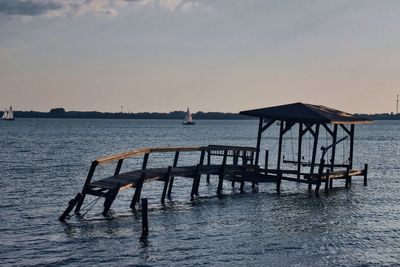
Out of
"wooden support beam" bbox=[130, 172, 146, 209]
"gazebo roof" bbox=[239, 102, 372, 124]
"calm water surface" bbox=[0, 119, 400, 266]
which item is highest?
"gazebo roof" bbox=[239, 102, 372, 124]

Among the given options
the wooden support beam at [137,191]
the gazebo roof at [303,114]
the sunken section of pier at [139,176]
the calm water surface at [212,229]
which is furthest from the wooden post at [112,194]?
the gazebo roof at [303,114]

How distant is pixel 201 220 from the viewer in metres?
20.1

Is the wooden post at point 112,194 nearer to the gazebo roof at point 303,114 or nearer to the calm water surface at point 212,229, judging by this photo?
the calm water surface at point 212,229

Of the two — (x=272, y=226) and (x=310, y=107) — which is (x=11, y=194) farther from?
(x=310, y=107)

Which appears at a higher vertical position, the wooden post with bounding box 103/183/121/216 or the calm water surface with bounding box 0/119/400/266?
the wooden post with bounding box 103/183/121/216

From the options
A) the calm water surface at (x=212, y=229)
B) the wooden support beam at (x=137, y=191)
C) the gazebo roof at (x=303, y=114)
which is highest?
the gazebo roof at (x=303, y=114)

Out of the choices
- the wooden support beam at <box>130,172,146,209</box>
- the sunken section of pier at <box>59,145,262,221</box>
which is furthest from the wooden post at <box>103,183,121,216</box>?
the wooden support beam at <box>130,172,146,209</box>

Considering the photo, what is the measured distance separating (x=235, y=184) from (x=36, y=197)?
11464 millimetres

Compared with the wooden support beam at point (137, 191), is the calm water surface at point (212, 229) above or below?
below

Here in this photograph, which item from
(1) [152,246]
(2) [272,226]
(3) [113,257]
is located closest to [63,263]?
(3) [113,257]

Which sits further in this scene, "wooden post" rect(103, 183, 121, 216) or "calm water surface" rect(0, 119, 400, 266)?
"wooden post" rect(103, 183, 121, 216)

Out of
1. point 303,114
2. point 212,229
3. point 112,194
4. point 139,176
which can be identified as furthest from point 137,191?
point 303,114

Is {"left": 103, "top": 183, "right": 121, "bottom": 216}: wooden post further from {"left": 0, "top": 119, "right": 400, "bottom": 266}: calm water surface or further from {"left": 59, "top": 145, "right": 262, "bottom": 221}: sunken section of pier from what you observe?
{"left": 0, "top": 119, "right": 400, "bottom": 266}: calm water surface

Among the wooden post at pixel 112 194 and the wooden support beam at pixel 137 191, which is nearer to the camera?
the wooden post at pixel 112 194
